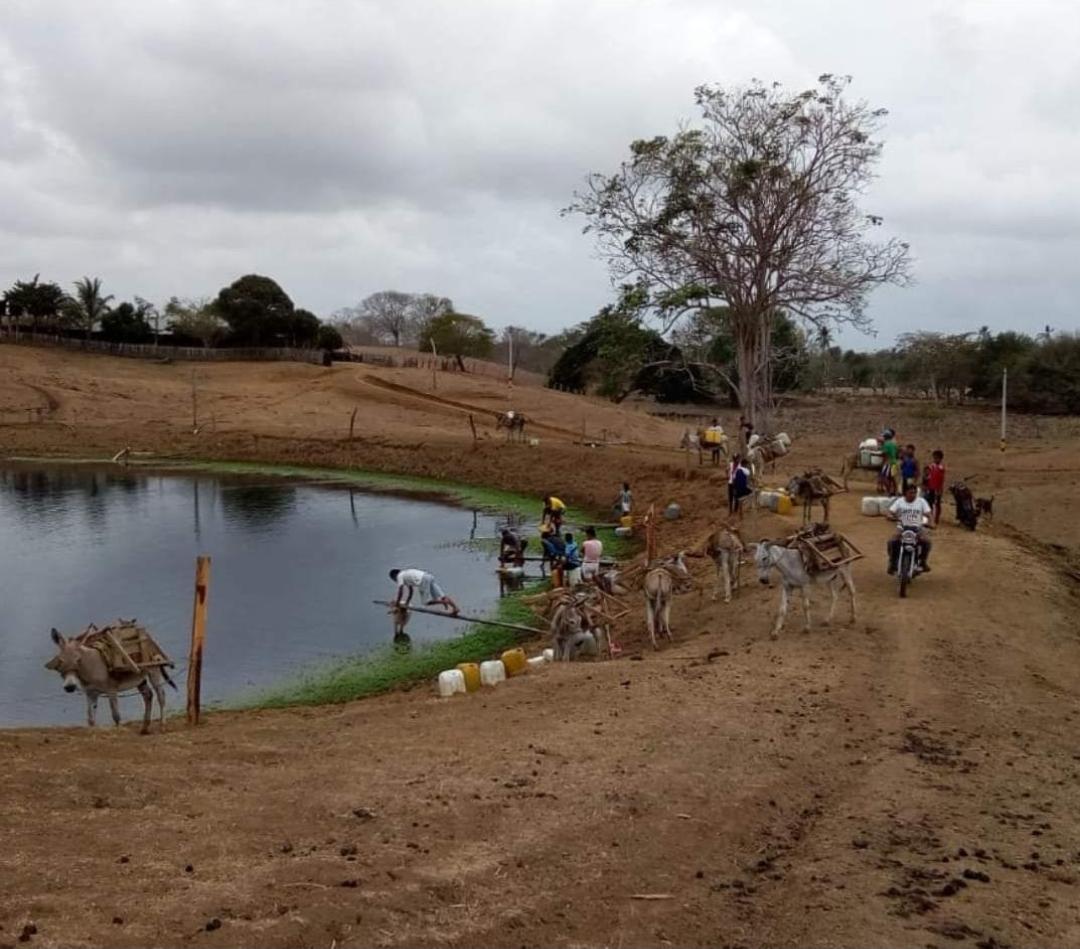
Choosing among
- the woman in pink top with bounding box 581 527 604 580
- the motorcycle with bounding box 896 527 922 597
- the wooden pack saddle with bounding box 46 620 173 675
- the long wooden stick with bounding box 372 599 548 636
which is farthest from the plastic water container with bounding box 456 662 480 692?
the motorcycle with bounding box 896 527 922 597

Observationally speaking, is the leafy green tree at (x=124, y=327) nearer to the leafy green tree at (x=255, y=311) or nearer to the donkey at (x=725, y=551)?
the leafy green tree at (x=255, y=311)

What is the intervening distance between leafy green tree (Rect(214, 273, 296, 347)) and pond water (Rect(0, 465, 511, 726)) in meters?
35.9

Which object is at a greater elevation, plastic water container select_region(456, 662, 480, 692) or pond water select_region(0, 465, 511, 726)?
plastic water container select_region(456, 662, 480, 692)

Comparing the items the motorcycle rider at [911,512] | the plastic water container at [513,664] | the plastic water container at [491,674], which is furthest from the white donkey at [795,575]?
the plastic water container at [491,674]

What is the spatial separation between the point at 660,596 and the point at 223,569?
542 inches

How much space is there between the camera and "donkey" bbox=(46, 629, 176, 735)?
1254 cm


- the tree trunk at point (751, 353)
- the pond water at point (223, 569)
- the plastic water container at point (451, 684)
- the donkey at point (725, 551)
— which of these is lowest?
the pond water at point (223, 569)

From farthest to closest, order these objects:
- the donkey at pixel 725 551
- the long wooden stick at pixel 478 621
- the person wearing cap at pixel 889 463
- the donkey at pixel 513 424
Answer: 1. the donkey at pixel 513 424
2. the person wearing cap at pixel 889 463
3. the long wooden stick at pixel 478 621
4. the donkey at pixel 725 551

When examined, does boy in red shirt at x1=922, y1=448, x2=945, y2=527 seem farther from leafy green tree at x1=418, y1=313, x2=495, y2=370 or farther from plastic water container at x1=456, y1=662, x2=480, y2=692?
leafy green tree at x1=418, y1=313, x2=495, y2=370

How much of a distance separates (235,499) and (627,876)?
1326 inches

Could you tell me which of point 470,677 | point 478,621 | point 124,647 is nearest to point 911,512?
point 470,677

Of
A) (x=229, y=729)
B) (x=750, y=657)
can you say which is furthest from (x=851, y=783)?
(x=229, y=729)

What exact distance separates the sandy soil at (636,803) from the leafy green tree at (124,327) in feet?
223

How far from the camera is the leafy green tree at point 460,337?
284 feet
